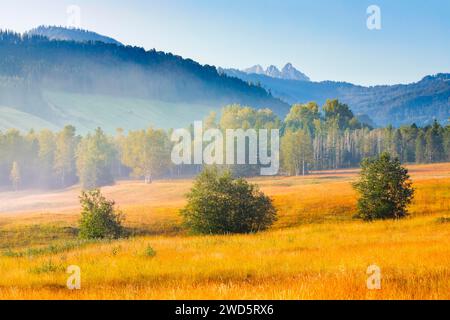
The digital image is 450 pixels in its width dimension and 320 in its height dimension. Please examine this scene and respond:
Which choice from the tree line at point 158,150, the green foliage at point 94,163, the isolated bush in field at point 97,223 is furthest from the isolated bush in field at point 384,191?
the green foliage at point 94,163

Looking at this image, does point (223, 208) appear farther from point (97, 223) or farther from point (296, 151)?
point (296, 151)

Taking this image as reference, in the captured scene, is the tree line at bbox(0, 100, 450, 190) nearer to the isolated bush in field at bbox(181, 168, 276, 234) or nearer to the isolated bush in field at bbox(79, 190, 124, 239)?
the isolated bush in field at bbox(181, 168, 276, 234)

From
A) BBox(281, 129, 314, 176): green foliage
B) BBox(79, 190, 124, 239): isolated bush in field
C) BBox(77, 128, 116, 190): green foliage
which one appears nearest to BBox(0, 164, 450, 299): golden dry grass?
BBox(79, 190, 124, 239): isolated bush in field

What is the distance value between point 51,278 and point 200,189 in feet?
84.5

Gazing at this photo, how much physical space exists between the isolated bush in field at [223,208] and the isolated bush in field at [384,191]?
31.4 feet

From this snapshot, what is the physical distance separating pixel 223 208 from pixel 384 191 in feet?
49.4

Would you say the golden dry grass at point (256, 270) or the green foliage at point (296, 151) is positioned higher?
the green foliage at point (296, 151)

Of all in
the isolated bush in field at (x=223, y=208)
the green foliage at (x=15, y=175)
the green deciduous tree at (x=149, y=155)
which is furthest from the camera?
the green foliage at (x=15, y=175)

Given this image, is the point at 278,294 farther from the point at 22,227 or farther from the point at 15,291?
the point at 22,227

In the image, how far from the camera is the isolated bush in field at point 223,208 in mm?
40000

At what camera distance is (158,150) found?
13262cm

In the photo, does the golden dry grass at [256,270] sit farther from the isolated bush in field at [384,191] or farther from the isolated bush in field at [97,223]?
the isolated bush in field at [97,223]

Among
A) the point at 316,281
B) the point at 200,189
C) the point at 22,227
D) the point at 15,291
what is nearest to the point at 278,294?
the point at 316,281

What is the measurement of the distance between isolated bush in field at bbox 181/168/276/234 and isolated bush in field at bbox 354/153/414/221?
9.57 metres
